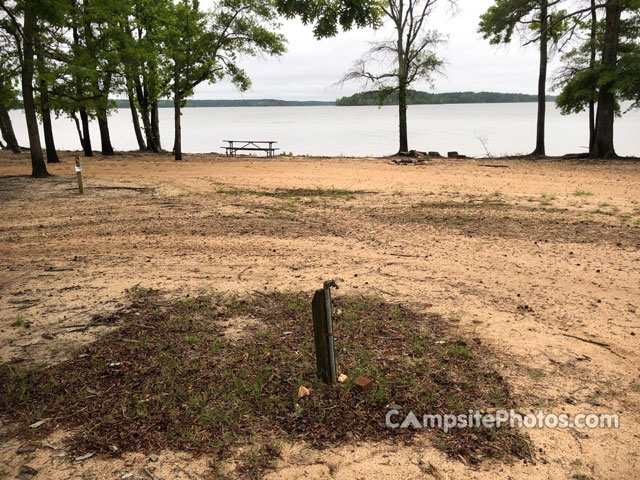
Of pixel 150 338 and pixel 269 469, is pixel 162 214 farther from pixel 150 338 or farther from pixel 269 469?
pixel 269 469

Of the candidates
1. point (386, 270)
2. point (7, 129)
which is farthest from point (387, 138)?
point (386, 270)

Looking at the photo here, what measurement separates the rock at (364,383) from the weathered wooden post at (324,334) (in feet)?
0.63

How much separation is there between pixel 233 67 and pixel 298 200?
17577 mm

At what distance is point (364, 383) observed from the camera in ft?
11.2

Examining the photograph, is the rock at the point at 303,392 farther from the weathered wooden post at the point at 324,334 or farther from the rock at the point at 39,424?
the rock at the point at 39,424

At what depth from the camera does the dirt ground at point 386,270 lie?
2.82m

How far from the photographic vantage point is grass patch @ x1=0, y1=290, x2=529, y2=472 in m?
3.00

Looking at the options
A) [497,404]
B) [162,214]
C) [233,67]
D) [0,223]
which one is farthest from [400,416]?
[233,67]

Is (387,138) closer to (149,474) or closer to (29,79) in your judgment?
(29,79)

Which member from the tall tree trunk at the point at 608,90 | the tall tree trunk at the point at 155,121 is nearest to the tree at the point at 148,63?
the tall tree trunk at the point at 155,121

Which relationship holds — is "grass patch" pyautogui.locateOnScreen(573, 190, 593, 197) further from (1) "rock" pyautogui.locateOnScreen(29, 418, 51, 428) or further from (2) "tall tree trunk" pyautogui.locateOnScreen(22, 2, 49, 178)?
(2) "tall tree trunk" pyautogui.locateOnScreen(22, 2, 49, 178)

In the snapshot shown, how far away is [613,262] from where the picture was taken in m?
6.20

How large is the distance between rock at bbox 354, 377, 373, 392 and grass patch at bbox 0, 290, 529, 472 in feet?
0.18

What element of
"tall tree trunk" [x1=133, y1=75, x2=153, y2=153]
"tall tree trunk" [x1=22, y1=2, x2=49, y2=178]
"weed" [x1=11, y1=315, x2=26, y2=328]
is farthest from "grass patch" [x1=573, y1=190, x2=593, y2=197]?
"tall tree trunk" [x1=133, y1=75, x2=153, y2=153]
